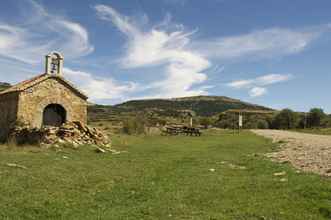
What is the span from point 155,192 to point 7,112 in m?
19.5

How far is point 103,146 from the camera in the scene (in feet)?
81.6

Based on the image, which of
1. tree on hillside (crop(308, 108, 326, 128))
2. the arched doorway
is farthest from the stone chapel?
tree on hillside (crop(308, 108, 326, 128))

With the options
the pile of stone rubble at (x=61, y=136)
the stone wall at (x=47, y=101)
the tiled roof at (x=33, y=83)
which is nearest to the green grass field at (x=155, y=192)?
the pile of stone rubble at (x=61, y=136)

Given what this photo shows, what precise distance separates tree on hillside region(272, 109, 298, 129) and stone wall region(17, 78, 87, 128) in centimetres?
8823

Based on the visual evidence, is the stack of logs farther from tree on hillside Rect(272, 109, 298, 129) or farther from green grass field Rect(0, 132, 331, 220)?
tree on hillside Rect(272, 109, 298, 129)

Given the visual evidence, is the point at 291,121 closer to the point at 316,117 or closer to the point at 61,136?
the point at 316,117

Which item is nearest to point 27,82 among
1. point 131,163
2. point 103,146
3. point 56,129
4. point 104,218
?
point 56,129

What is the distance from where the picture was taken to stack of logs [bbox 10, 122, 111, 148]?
75.4 feet

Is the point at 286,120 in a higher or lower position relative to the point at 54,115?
higher

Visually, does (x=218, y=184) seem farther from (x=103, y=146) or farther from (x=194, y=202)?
(x=103, y=146)

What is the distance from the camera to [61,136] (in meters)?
23.7

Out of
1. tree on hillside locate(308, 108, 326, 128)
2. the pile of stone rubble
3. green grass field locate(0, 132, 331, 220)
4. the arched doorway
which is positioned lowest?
green grass field locate(0, 132, 331, 220)

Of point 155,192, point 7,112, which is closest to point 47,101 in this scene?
point 7,112

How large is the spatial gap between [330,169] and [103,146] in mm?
14789
